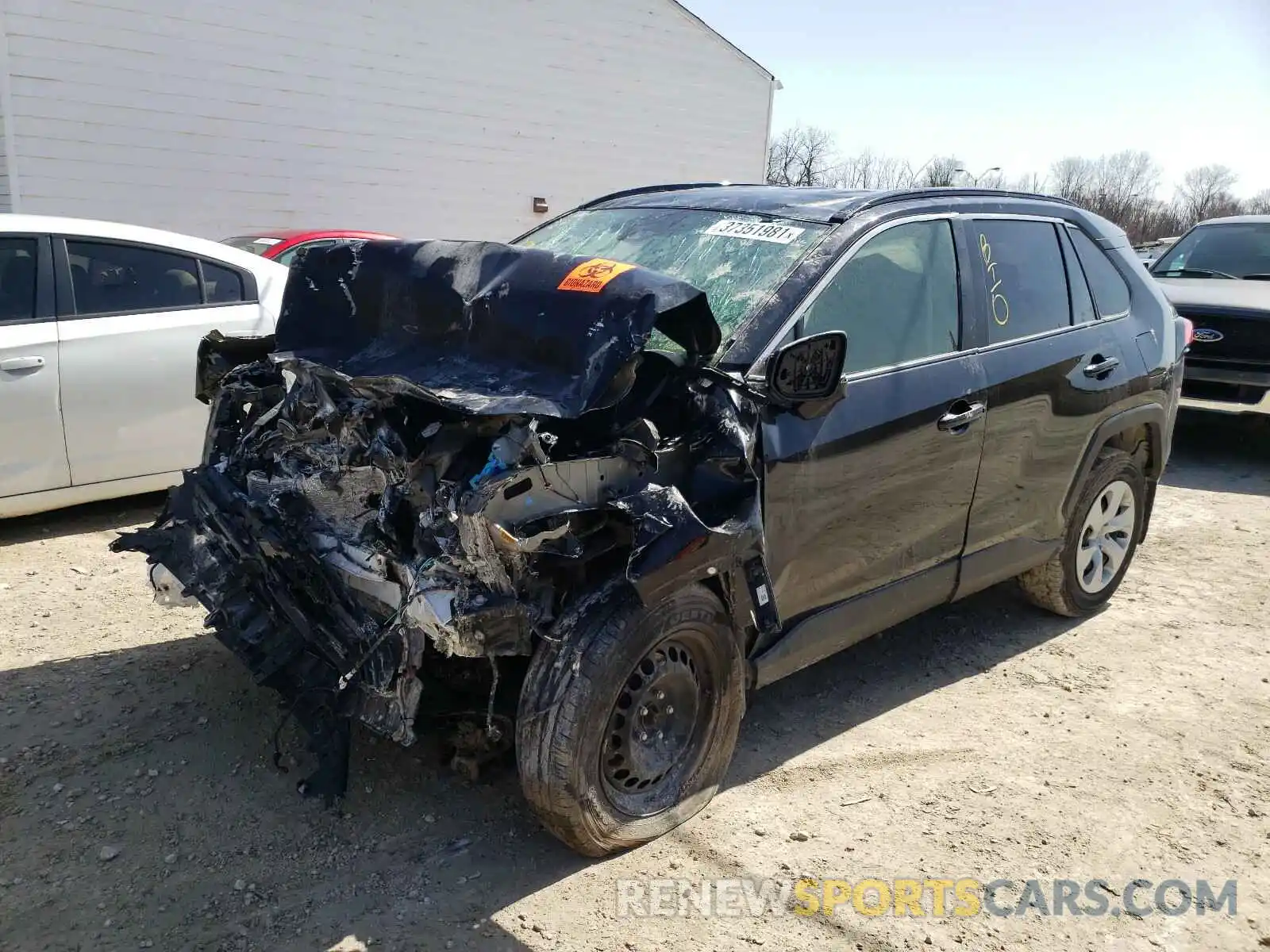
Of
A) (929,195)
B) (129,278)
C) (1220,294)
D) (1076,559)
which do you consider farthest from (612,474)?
(1220,294)

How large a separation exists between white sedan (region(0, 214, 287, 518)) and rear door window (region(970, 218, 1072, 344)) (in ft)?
12.6

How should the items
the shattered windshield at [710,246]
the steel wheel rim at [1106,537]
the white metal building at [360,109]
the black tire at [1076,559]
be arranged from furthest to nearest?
1. the white metal building at [360,109]
2. the steel wheel rim at [1106,537]
3. the black tire at [1076,559]
4. the shattered windshield at [710,246]

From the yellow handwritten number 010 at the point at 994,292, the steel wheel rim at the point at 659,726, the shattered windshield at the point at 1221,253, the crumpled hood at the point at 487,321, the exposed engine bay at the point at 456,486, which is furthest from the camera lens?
the shattered windshield at the point at 1221,253

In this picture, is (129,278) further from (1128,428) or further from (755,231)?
(1128,428)

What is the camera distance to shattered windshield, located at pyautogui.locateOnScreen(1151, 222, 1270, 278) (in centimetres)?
940

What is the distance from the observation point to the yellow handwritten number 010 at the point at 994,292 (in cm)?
405

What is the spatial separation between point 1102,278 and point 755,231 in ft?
6.56

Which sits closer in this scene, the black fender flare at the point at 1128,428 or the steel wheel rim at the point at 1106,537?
the black fender flare at the point at 1128,428

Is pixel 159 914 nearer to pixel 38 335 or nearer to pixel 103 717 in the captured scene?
pixel 103 717

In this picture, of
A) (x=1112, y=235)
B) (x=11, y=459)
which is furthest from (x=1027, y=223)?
Answer: (x=11, y=459)

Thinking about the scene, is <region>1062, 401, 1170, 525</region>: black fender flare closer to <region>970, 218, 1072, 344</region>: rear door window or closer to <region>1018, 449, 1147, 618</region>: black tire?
<region>1018, 449, 1147, 618</region>: black tire

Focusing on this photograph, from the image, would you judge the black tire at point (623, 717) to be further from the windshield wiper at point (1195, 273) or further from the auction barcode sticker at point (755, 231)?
the windshield wiper at point (1195, 273)

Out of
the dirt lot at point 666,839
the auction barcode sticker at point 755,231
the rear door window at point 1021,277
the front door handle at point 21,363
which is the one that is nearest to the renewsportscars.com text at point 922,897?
the dirt lot at point 666,839

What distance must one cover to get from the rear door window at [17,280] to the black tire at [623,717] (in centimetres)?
369
